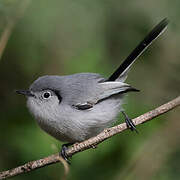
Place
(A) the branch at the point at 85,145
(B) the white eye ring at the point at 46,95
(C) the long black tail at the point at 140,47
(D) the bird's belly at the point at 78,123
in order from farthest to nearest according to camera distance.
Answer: (B) the white eye ring at the point at 46,95
(D) the bird's belly at the point at 78,123
(C) the long black tail at the point at 140,47
(A) the branch at the point at 85,145

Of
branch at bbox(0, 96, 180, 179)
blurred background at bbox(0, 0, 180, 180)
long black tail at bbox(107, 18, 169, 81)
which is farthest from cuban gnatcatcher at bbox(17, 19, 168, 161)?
branch at bbox(0, 96, 180, 179)

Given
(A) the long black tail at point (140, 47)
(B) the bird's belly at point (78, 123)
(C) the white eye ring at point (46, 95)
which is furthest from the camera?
(C) the white eye ring at point (46, 95)

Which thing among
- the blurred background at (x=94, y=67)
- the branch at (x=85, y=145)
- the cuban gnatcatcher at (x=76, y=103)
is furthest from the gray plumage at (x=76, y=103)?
the branch at (x=85, y=145)

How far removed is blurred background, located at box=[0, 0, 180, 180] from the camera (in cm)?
273

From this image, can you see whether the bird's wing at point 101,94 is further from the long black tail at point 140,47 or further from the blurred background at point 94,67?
the blurred background at point 94,67

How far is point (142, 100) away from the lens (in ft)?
13.0

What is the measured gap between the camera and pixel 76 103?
285cm

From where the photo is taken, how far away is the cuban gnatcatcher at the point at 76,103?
2797mm

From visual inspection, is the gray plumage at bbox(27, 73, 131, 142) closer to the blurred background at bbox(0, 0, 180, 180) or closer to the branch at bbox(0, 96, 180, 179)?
the blurred background at bbox(0, 0, 180, 180)

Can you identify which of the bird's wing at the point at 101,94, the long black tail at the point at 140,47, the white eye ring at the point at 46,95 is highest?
the long black tail at the point at 140,47

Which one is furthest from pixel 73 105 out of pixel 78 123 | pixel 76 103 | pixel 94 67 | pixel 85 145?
pixel 94 67

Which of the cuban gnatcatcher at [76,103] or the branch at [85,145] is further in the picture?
the cuban gnatcatcher at [76,103]

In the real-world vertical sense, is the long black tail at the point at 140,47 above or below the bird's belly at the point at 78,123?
above

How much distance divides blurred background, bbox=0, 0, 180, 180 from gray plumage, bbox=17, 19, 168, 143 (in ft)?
0.72
